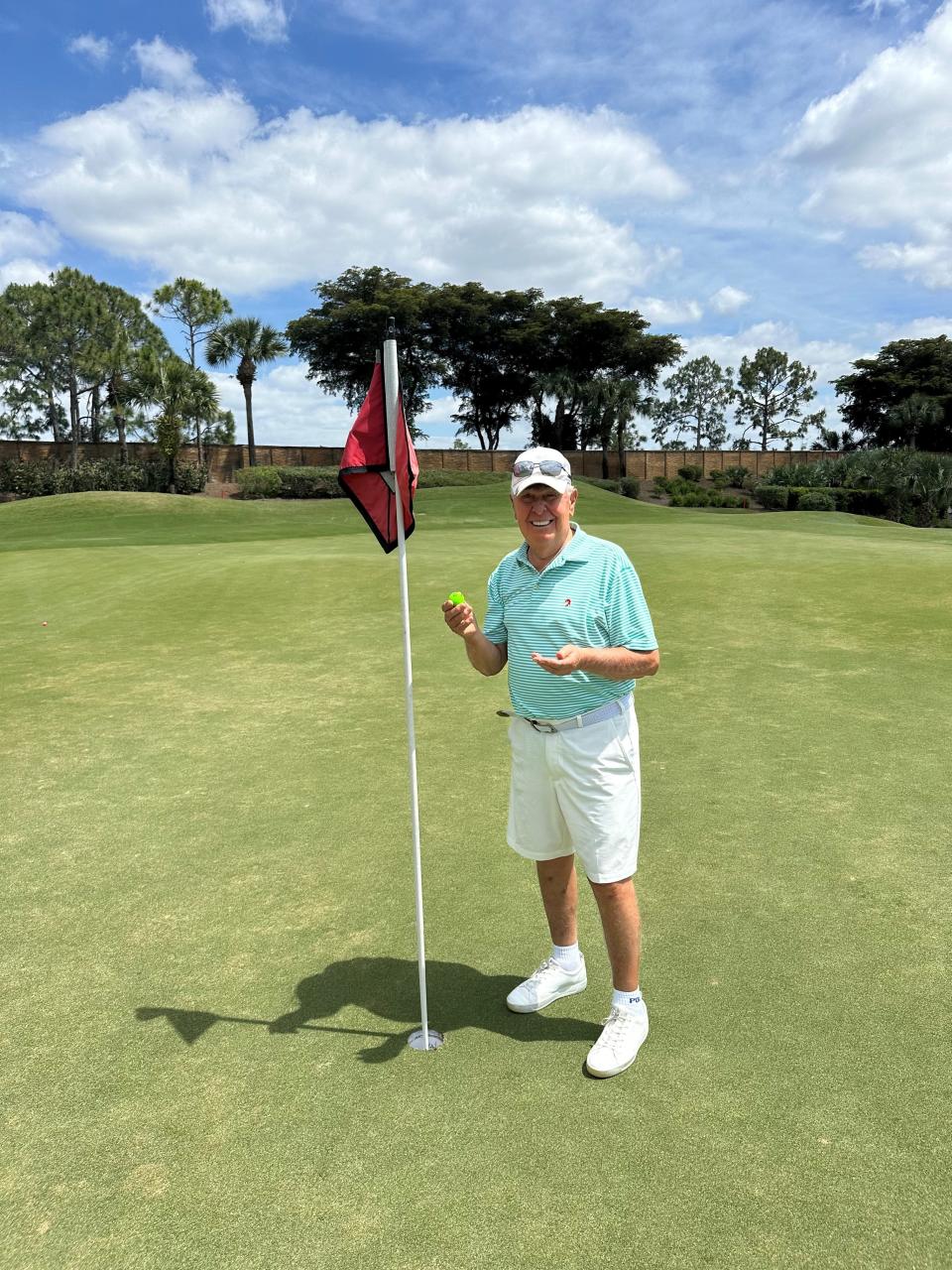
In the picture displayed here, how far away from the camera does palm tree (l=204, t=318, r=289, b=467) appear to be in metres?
61.1

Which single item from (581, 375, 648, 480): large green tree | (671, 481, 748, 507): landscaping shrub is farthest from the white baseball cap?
(581, 375, 648, 480): large green tree

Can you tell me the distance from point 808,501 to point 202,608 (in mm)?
41391

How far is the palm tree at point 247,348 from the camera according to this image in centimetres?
6112

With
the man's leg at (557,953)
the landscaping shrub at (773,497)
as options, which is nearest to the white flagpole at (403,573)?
the man's leg at (557,953)

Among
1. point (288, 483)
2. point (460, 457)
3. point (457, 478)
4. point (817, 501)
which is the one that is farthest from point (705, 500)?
point (288, 483)

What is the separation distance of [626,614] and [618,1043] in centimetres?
163

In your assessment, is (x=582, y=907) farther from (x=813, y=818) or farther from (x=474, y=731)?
(x=474, y=731)

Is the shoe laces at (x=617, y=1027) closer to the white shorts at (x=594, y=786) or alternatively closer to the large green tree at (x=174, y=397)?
the white shorts at (x=594, y=786)

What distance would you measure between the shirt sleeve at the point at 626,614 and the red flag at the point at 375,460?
0.85 metres

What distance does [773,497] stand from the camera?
53031 mm

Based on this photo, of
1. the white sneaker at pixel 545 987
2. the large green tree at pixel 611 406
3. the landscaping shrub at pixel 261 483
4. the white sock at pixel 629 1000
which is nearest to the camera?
the white sock at pixel 629 1000

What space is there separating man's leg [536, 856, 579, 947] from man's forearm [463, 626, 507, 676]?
2.79 ft

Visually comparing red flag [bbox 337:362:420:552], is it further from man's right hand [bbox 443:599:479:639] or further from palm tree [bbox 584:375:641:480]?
palm tree [bbox 584:375:641:480]

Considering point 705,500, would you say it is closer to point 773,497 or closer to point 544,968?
point 773,497
